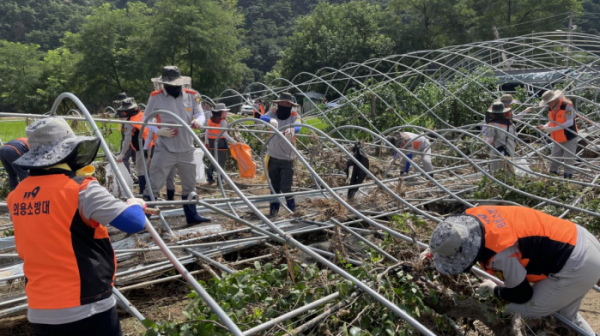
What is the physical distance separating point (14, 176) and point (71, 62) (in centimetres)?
2647

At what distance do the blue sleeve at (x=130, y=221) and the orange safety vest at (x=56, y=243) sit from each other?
14cm

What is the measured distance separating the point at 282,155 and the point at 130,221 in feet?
11.2

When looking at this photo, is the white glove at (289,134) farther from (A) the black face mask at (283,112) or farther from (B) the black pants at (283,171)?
(A) the black face mask at (283,112)

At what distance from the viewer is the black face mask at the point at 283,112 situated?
6027 millimetres

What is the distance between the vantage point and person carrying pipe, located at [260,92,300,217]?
18.7 feet

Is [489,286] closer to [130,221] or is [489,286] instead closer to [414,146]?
[130,221]

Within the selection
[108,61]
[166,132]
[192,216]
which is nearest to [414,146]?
[192,216]

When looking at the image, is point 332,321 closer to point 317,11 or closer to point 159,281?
point 159,281

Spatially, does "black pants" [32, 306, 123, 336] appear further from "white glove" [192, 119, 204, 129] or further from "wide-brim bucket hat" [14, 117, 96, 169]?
"white glove" [192, 119, 204, 129]

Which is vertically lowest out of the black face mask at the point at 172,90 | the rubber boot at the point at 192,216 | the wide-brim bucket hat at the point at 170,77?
the rubber boot at the point at 192,216

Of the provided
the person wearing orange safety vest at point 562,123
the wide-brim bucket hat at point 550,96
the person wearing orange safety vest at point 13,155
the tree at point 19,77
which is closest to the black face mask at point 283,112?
the person wearing orange safety vest at point 13,155

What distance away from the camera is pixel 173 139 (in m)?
4.98

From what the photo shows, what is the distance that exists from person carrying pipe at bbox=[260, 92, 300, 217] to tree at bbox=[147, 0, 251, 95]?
1820 centimetres

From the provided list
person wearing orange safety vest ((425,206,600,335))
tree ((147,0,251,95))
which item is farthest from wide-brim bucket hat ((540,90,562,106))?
tree ((147,0,251,95))
